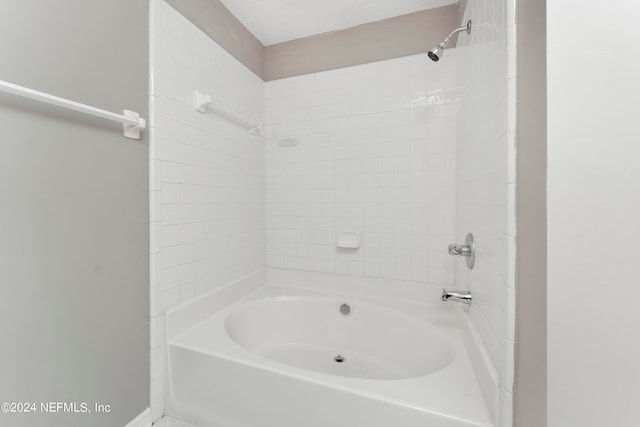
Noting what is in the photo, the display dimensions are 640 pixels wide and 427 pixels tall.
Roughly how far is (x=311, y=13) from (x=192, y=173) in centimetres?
123

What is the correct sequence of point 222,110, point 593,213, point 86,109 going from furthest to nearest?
1. point 222,110
2. point 86,109
3. point 593,213

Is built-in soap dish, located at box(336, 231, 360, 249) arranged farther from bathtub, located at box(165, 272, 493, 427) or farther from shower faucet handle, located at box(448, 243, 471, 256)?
shower faucet handle, located at box(448, 243, 471, 256)

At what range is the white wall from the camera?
20.7 inches

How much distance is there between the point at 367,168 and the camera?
5.75 ft

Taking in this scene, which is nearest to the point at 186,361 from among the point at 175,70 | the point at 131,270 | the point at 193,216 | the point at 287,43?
the point at 131,270

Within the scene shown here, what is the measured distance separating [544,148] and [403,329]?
1210 mm

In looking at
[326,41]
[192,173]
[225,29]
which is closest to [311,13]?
[326,41]

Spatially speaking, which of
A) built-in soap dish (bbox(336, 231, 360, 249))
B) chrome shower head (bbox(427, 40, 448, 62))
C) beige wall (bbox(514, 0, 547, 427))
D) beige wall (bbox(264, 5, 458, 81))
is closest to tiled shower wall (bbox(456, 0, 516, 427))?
beige wall (bbox(514, 0, 547, 427))

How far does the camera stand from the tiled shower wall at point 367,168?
63.1 inches

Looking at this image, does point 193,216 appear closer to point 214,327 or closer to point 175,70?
point 214,327

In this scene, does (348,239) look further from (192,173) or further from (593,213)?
(593,213)

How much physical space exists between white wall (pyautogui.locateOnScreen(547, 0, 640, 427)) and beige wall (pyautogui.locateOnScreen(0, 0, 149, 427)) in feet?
4.53

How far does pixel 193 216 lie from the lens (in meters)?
1.36

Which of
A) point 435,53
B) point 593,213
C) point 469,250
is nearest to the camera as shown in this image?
point 593,213
